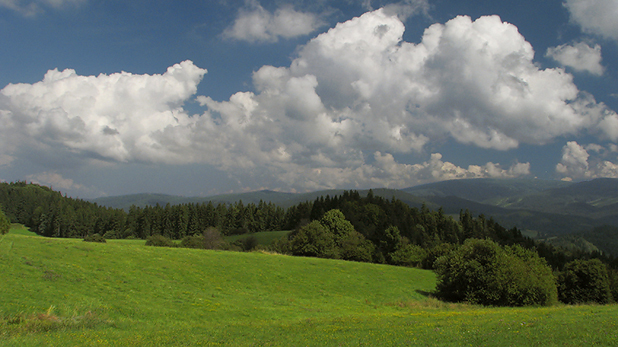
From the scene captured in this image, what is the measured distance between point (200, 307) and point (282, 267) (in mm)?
20369

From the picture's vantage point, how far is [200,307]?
80.6 ft

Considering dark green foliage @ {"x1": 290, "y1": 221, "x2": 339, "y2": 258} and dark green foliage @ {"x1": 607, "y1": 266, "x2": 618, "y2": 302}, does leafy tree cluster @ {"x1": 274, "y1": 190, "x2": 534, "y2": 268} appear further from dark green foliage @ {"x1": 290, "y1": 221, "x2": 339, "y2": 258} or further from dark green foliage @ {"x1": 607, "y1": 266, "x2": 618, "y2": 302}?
dark green foliage @ {"x1": 607, "y1": 266, "x2": 618, "y2": 302}

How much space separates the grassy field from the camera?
15250 millimetres

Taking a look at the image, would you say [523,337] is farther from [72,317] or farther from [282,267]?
[282,267]

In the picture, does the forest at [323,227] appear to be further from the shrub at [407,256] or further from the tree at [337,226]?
the shrub at [407,256]

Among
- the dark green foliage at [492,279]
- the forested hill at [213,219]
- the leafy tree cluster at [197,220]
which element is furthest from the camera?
the leafy tree cluster at [197,220]

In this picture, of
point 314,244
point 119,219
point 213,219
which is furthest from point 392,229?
point 119,219

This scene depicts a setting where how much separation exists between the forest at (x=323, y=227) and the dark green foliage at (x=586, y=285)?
191 mm

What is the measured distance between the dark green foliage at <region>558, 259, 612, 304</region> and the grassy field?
31311 mm

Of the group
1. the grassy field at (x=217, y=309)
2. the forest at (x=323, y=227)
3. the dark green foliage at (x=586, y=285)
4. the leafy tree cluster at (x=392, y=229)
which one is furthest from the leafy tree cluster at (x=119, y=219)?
the dark green foliage at (x=586, y=285)

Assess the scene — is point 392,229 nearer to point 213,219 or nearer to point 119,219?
point 213,219

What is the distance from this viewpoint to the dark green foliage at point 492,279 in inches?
1462

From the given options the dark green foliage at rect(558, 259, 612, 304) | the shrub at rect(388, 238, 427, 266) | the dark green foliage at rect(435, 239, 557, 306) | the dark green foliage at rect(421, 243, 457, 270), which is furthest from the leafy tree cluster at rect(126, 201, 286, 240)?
the dark green foliage at rect(558, 259, 612, 304)

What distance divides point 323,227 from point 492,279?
44.4 meters
